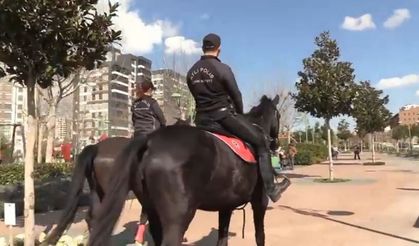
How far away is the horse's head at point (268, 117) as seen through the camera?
20.0ft

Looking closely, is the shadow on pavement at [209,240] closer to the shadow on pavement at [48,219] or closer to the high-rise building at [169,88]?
the shadow on pavement at [48,219]

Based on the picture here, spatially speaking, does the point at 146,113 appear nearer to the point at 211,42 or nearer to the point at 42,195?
the point at 211,42

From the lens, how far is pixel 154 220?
15.6ft

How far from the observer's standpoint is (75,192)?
5891 millimetres

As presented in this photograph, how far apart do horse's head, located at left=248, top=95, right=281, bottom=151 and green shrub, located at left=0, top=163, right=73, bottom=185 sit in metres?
8.52

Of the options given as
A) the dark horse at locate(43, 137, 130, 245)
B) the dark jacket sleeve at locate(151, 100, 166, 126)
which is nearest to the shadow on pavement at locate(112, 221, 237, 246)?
the dark horse at locate(43, 137, 130, 245)

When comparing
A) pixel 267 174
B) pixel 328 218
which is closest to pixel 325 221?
pixel 328 218

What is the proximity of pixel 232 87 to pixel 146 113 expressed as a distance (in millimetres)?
2439

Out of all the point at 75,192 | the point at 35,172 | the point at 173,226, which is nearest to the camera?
the point at 173,226

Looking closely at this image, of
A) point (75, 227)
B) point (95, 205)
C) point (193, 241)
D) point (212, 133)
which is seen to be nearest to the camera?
point (212, 133)

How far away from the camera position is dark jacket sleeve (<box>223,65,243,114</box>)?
5.23 meters

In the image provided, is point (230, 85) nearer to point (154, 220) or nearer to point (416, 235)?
point (154, 220)

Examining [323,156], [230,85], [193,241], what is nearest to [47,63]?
[230,85]

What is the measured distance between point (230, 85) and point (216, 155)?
96cm
